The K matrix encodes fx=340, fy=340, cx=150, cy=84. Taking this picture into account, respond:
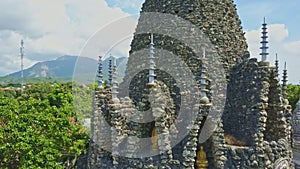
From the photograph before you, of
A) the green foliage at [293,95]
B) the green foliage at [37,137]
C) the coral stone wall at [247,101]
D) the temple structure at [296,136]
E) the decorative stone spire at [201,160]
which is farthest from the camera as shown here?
the green foliage at [293,95]

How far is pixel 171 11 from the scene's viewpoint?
945 cm

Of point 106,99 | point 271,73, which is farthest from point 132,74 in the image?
point 271,73

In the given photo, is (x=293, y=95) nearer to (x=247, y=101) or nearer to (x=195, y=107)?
(x=247, y=101)

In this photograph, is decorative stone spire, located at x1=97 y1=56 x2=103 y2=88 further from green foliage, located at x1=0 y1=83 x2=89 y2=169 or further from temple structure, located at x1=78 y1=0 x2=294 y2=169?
green foliage, located at x1=0 y1=83 x2=89 y2=169

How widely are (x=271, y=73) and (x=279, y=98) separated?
66 cm

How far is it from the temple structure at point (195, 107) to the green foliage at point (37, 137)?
2.89 m

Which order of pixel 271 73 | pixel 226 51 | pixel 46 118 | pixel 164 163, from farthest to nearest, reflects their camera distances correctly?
pixel 46 118, pixel 226 51, pixel 271 73, pixel 164 163

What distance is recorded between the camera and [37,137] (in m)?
11.8

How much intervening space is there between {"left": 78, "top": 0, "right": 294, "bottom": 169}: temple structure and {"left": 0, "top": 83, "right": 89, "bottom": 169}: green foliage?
9.47ft

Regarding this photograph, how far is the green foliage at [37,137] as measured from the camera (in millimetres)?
11250

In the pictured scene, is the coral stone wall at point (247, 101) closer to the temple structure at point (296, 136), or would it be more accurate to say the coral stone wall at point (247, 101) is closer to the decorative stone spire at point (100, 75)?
the decorative stone spire at point (100, 75)

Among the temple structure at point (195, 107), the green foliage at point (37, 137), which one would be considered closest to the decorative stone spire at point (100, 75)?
the temple structure at point (195, 107)

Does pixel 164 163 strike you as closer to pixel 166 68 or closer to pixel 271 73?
pixel 166 68

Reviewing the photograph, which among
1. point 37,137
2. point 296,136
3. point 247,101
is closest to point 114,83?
point 247,101
